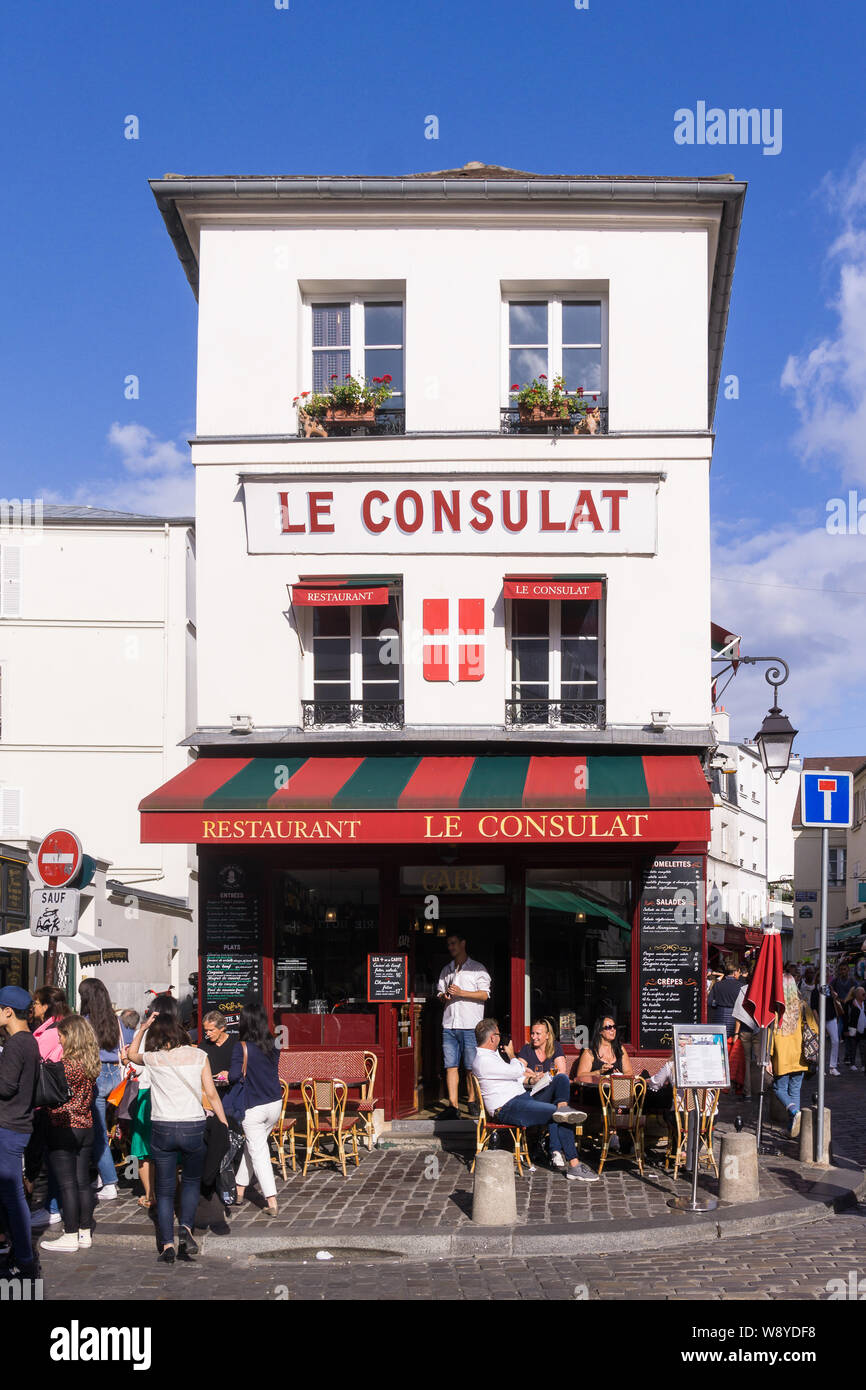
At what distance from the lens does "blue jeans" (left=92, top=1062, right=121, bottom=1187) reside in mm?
10992

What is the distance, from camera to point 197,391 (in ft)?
49.0

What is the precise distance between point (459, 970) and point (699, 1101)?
129 inches

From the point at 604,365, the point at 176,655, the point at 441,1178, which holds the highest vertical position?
the point at 604,365

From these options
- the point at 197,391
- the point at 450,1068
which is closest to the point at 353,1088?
the point at 450,1068

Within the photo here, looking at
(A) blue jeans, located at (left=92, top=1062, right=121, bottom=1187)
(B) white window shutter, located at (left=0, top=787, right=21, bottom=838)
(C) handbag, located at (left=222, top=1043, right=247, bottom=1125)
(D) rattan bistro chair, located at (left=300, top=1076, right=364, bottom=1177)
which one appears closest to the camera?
(C) handbag, located at (left=222, top=1043, right=247, bottom=1125)

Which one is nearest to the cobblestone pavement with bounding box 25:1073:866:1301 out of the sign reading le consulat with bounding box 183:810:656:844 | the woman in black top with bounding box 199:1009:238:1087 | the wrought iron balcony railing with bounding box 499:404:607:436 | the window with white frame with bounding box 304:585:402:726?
the woman in black top with bounding box 199:1009:238:1087

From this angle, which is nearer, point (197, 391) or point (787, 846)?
point (197, 391)

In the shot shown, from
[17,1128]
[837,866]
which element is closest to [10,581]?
[17,1128]

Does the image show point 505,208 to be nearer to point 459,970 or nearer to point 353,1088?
point 459,970

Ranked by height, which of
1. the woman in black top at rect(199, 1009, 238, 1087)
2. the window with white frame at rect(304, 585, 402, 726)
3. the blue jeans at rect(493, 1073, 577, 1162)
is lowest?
the blue jeans at rect(493, 1073, 577, 1162)

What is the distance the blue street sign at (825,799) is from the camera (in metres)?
12.5

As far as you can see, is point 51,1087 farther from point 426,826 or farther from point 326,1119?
point 426,826

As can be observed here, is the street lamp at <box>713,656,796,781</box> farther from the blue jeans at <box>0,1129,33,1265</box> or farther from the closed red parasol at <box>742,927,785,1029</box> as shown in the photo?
the blue jeans at <box>0,1129,33,1265</box>

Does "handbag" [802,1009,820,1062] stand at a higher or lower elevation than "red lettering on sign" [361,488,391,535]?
lower
